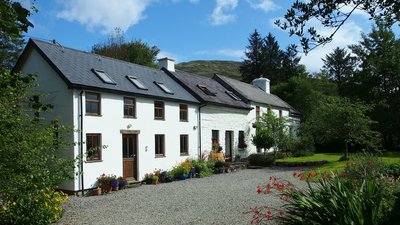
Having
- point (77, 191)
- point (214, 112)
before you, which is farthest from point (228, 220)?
point (214, 112)

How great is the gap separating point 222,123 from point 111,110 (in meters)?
11.3

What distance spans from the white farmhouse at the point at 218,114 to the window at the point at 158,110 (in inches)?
157

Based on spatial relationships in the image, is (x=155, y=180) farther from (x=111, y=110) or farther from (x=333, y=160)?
(x=333, y=160)

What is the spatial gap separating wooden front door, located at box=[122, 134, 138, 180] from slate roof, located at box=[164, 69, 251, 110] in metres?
6.95

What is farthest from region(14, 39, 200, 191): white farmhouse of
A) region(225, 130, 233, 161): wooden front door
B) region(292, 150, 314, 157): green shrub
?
region(292, 150, 314, 157): green shrub

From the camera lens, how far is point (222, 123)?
28469 mm

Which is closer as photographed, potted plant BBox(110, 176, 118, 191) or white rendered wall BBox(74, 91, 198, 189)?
potted plant BBox(110, 176, 118, 191)

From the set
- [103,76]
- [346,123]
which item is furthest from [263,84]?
[103,76]

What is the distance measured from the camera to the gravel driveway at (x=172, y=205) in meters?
11.2

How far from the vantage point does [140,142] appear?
20.5 meters

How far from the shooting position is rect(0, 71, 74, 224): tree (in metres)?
7.16

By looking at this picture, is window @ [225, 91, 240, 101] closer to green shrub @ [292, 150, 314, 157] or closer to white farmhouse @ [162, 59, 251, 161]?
white farmhouse @ [162, 59, 251, 161]

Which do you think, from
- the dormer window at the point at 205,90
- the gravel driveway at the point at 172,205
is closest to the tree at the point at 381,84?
the dormer window at the point at 205,90

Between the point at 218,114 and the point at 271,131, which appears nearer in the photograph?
the point at 218,114
